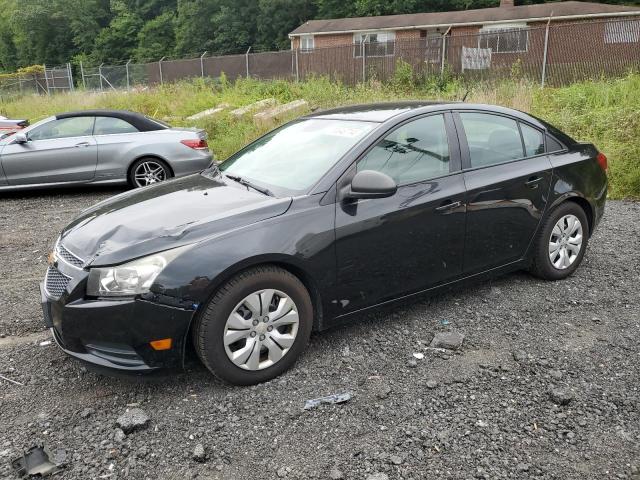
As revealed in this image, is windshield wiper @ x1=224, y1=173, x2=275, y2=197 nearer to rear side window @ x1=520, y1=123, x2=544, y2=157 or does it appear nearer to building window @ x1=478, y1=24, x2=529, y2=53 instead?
rear side window @ x1=520, y1=123, x2=544, y2=157

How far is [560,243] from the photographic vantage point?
477cm

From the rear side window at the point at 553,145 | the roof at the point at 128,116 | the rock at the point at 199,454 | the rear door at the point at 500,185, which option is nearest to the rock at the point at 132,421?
the rock at the point at 199,454

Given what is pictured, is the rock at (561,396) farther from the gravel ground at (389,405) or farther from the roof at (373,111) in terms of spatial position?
the roof at (373,111)

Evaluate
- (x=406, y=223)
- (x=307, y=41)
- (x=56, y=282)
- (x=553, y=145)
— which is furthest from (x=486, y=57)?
(x=307, y=41)

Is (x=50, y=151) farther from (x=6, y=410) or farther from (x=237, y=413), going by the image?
(x=237, y=413)

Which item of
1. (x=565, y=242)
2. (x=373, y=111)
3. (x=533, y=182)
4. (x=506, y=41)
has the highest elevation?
(x=506, y=41)

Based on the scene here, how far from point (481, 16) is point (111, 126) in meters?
27.7

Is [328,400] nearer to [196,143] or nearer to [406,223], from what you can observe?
[406,223]

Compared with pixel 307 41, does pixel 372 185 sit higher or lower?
lower

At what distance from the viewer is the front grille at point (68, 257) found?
3.26 m

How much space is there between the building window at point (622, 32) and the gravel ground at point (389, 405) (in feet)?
43.4

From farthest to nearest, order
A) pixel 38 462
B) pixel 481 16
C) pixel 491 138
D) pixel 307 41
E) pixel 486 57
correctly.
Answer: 1. pixel 307 41
2. pixel 481 16
3. pixel 486 57
4. pixel 491 138
5. pixel 38 462

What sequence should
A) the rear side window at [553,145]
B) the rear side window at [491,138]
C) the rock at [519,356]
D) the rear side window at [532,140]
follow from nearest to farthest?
the rock at [519,356], the rear side window at [491,138], the rear side window at [532,140], the rear side window at [553,145]

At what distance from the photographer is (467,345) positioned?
3809mm
